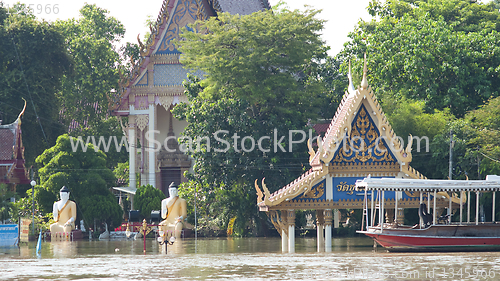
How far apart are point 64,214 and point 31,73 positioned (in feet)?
55.4

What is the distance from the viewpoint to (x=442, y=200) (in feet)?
77.9

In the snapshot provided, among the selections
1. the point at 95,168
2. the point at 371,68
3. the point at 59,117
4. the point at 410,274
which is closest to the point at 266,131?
the point at 371,68

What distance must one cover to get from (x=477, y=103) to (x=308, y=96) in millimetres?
8215

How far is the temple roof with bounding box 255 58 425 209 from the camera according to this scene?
2311 centimetres

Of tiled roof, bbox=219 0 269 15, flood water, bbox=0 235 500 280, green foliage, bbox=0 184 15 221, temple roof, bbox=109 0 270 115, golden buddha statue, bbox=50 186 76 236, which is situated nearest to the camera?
flood water, bbox=0 235 500 280

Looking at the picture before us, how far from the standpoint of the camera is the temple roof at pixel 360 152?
2311 cm

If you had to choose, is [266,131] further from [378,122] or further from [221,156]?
[378,122]

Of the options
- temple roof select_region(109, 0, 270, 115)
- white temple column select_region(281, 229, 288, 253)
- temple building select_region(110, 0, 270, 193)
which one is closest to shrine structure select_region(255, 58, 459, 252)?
white temple column select_region(281, 229, 288, 253)

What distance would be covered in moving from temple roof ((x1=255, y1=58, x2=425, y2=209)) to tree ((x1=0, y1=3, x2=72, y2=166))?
88.4 feet

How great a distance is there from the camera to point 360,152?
23.3 m

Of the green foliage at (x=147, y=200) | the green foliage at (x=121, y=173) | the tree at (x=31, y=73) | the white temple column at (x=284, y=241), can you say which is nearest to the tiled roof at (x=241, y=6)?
the tree at (x=31, y=73)

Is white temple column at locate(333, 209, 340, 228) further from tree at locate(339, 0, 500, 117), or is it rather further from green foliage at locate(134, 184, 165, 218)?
green foliage at locate(134, 184, 165, 218)

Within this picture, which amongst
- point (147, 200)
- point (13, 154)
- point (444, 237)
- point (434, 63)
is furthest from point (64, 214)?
point (434, 63)

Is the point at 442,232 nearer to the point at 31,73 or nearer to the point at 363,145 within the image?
the point at 363,145
